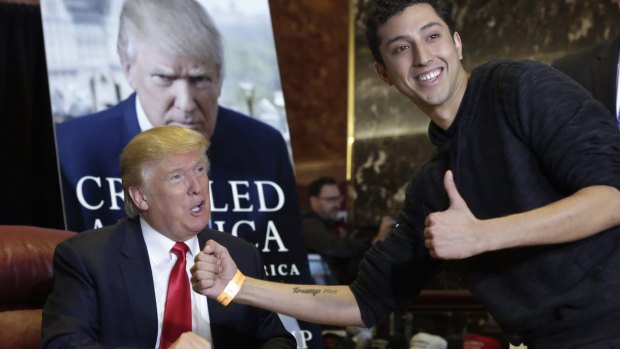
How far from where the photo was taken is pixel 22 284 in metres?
2.35

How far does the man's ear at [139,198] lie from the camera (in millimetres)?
2385

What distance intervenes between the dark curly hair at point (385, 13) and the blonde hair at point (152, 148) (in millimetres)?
612

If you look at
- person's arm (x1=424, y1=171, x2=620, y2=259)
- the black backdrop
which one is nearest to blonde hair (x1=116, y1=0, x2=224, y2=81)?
the black backdrop

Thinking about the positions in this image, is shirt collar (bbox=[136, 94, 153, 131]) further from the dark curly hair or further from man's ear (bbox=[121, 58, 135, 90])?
the dark curly hair

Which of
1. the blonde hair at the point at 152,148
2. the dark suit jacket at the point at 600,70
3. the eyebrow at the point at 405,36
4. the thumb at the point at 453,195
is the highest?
the eyebrow at the point at 405,36

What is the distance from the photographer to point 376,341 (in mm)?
4344

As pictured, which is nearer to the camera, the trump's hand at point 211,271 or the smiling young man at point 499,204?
the smiling young man at point 499,204

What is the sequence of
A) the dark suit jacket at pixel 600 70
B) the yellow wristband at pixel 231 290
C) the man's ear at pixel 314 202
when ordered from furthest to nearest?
the man's ear at pixel 314 202 → the dark suit jacket at pixel 600 70 → the yellow wristband at pixel 231 290

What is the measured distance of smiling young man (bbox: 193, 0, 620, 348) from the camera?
1.59 metres

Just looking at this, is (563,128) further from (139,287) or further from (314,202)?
(314,202)

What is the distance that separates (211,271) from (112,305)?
425 millimetres

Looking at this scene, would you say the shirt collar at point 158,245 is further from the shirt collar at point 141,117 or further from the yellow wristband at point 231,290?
the shirt collar at point 141,117

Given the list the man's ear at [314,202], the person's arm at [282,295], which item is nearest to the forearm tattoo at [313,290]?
the person's arm at [282,295]

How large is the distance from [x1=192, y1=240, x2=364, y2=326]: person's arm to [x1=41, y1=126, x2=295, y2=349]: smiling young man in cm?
32
